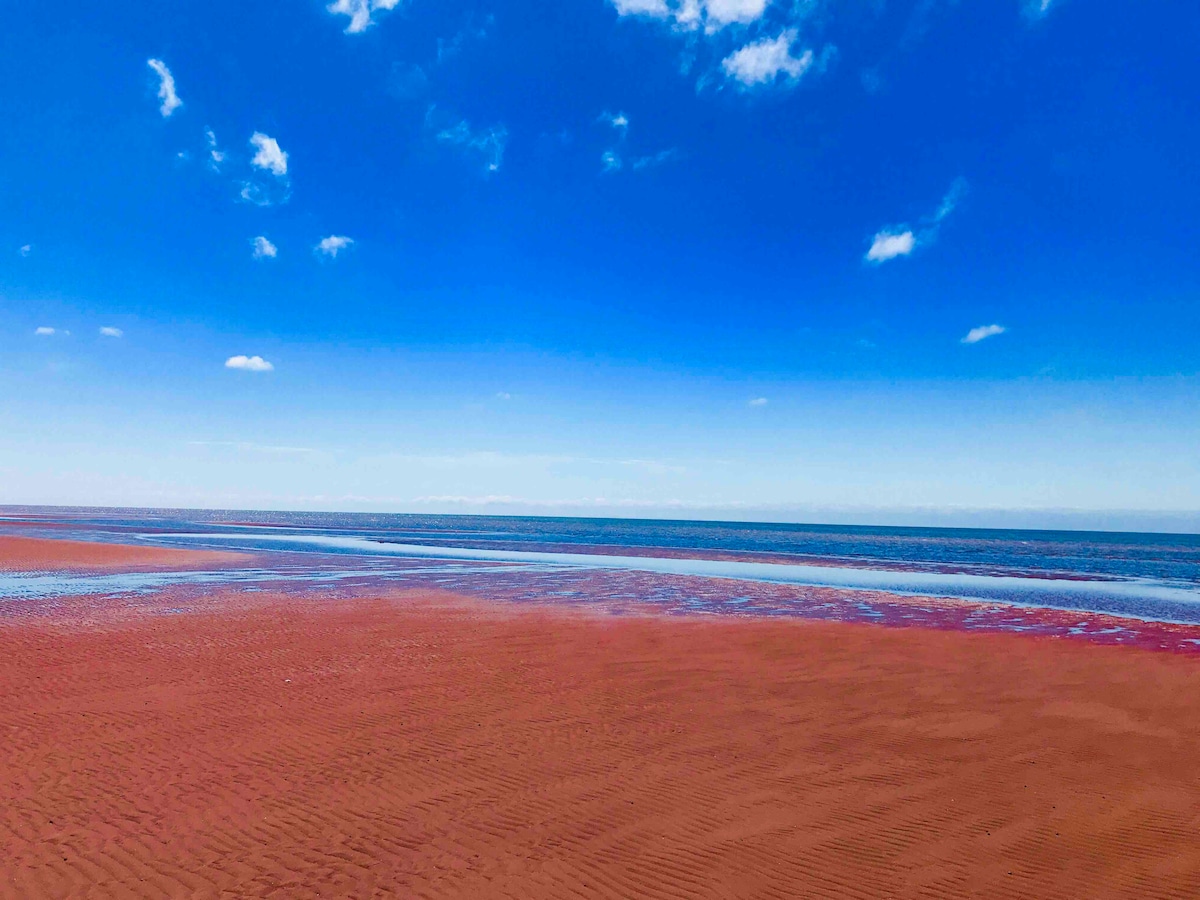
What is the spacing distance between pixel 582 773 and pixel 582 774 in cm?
3

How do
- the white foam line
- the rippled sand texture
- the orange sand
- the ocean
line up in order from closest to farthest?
the rippled sand texture < the ocean < the white foam line < the orange sand

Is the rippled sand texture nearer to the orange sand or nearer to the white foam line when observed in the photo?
the white foam line

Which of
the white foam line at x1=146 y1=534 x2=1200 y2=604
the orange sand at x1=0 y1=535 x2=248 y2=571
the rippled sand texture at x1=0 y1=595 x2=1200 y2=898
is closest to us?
the rippled sand texture at x1=0 y1=595 x2=1200 y2=898

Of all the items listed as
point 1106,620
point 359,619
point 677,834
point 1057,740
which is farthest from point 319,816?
point 1106,620

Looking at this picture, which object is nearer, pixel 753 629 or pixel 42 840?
pixel 42 840

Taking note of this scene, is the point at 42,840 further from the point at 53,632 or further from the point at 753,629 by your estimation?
the point at 753,629

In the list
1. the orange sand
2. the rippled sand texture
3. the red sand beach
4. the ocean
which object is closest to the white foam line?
the ocean

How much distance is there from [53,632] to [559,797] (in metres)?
15.4

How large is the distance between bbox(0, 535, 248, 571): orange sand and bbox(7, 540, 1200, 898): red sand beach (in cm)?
2185

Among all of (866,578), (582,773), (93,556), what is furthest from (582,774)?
(93,556)

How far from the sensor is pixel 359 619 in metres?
18.9

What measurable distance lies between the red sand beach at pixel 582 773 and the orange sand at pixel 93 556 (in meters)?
21.8

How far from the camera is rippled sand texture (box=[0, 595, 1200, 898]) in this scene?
5.94 meters

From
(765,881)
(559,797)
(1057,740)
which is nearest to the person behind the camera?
(765,881)
